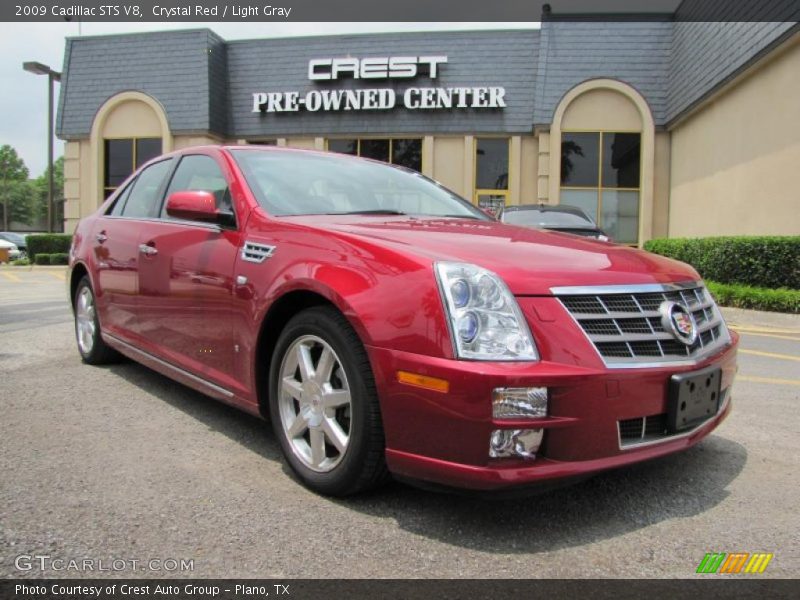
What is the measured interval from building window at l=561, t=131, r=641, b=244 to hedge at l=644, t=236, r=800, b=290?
22.8ft

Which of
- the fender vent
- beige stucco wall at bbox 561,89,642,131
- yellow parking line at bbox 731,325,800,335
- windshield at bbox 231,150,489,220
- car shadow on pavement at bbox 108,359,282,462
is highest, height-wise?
beige stucco wall at bbox 561,89,642,131

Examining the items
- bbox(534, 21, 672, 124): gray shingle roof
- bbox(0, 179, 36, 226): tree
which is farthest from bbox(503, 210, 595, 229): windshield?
bbox(0, 179, 36, 226): tree

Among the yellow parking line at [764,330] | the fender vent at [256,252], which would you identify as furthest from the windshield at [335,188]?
the yellow parking line at [764,330]

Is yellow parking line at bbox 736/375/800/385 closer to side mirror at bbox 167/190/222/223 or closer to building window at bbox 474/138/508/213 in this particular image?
side mirror at bbox 167/190/222/223

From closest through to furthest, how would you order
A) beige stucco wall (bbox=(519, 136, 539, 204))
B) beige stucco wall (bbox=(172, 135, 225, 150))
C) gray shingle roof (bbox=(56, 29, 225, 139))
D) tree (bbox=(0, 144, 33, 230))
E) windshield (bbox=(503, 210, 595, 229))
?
windshield (bbox=(503, 210, 595, 229)), beige stucco wall (bbox=(519, 136, 539, 204)), gray shingle roof (bbox=(56, 29, 225, 139)), beige stucco wall (bbox=(172, 135, 225, 150)), tree (bbox=(0, 144, 33, 230))

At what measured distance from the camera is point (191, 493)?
261cm

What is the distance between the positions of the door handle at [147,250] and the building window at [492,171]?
51.3 feet

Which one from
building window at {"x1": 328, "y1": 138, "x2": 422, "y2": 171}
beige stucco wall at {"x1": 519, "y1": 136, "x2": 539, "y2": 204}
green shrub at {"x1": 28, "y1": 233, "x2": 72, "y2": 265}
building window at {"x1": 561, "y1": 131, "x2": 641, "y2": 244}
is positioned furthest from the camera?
green shrub at {"x1": 28, "y1": 233, "x2": 72, "y2": 265}

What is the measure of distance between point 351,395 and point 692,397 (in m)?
1.27

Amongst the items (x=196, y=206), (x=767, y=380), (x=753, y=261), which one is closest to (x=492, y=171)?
(x=753, y=261)

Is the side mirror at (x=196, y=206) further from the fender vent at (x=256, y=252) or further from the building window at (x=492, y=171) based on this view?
the building window at (x=492, y=171)

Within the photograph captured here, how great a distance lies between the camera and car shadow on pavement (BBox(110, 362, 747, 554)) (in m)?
2.27

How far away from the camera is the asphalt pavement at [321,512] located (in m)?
2.09

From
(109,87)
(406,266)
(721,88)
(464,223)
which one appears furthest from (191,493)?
(109,87)
